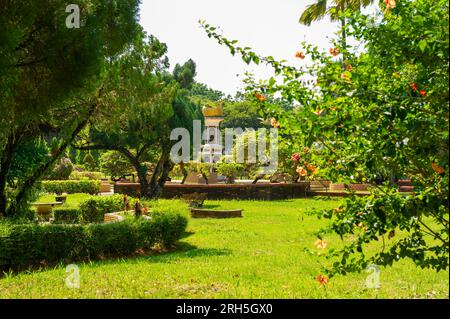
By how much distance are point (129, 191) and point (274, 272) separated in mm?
21515

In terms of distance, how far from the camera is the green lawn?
714 cm

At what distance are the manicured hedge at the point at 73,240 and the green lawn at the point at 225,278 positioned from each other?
0.55 meters

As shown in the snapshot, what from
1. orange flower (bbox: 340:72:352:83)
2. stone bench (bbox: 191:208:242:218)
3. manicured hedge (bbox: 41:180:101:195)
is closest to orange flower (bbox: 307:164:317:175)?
orange flower (bbox: 340:72:352:83)

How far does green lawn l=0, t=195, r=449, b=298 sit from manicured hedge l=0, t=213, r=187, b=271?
55 centimetres

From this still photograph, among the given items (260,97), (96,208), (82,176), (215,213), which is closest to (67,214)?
(96,208)

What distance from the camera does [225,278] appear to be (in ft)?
27.4

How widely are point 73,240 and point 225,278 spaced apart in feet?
12.8

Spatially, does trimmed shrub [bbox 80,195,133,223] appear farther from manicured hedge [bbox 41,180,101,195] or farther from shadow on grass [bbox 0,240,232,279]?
manicured hedge [bbox 41,180,101,195]

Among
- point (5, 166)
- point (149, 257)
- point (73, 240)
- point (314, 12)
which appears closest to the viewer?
point (73, 240)

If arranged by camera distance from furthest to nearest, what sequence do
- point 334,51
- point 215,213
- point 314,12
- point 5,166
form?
point 314,12, point 215,213, point 5,166, point 334,51

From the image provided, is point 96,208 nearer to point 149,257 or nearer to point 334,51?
point 149,257

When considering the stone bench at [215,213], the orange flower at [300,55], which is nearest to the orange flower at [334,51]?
the orange flower at [300,55]
